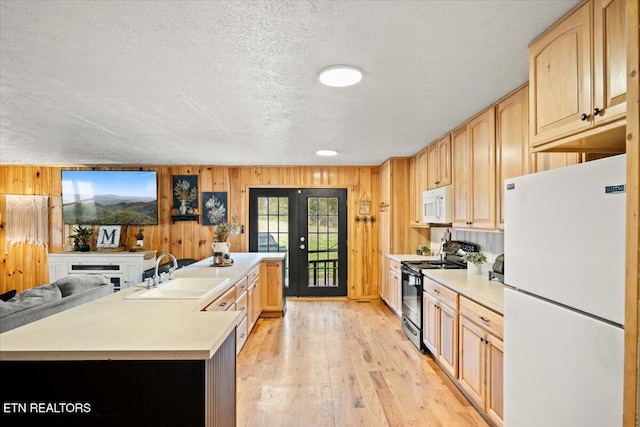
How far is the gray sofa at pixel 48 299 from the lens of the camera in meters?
2.26

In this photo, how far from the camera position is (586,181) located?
126 cm

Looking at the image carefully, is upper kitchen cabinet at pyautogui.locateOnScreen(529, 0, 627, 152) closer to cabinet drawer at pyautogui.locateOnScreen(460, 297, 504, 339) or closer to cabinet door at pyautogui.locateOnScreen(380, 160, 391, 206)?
cabinet drawer at pyautogui.locateOnScreen(460, 297, 504, 339)

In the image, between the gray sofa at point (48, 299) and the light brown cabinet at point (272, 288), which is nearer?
the gray sofa at point (48, 299)

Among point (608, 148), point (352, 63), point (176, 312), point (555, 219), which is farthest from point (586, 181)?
point (176, 312)

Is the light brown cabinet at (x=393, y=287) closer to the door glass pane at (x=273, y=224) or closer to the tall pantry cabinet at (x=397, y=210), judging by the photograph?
the tall pantry cabinet at (x=397, y=210)

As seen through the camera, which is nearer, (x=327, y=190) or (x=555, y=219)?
(x=555, y=219)

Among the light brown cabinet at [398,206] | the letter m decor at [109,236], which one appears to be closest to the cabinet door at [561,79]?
the light brown cabinet at [398,206]

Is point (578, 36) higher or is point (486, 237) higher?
point (578, 36)

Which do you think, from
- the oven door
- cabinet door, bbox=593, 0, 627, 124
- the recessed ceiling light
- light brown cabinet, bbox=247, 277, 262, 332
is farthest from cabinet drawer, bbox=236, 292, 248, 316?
cabinet door, bbox=593, 0, 627, 124

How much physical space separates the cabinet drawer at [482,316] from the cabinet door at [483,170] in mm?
659

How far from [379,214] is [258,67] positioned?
4.30m

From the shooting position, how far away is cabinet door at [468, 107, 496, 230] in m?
2.76

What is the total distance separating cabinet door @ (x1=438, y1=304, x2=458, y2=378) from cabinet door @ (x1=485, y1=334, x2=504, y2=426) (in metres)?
0.49

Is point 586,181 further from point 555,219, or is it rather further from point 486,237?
point 486,237
